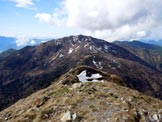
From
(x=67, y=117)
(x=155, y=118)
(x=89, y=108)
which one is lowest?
(x=155, y=118)

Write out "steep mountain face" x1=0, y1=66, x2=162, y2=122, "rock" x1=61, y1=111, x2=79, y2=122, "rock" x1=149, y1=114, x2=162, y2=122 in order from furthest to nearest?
1. "rock" x1=149, y1=114, x2=162, y2=122
2. "steep mountain face" x1=0, y1=66, x2=162, y2=122
3. "rock" x1=61, y1=111, x2=79, y2=122

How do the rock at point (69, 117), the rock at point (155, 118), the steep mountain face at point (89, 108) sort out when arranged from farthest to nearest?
the rock at point (155, 118), the steep mountain face at point (89, 108), the rock at point (69, 117)

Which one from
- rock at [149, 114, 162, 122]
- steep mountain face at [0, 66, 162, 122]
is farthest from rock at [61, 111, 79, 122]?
rock at [149, 114, 162, 122]

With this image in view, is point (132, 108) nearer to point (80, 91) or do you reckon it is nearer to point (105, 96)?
point (105, 96)

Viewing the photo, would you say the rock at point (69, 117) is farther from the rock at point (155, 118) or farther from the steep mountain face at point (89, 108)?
the rock at point (155, 118)

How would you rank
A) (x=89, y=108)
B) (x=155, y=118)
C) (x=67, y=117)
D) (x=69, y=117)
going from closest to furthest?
(x=69, y=117) → (x=67, y=117) → (x=155, y=118) → (x=89, y=108)

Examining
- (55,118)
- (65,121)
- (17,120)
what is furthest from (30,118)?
(65,121)

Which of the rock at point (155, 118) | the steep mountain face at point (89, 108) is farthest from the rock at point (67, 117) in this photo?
the rock at point (155, 118)

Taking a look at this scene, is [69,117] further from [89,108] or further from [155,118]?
[155,118]

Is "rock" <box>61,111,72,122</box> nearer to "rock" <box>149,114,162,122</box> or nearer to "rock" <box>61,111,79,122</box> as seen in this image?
"rock" <box>61,111,79,122</box>

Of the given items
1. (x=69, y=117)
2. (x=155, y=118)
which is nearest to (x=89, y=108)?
(x=69, y=117)

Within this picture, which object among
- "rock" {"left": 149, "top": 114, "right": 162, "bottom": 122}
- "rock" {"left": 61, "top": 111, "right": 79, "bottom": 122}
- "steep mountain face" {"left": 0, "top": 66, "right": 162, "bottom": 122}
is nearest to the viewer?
"rock" {"left": 61, "top": 111, "right": 79, "bottom": 122}
